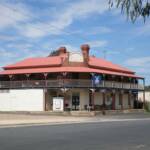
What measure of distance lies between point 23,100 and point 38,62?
924 centimetres

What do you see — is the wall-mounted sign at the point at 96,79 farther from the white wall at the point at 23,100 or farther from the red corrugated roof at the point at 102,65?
the white wall at the point at 23,100

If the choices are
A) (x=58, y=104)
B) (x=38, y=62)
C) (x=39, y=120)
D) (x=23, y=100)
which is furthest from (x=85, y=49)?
(x=39, y=120)

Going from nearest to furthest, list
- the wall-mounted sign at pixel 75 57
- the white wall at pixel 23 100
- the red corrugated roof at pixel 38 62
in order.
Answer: the white wall at pixel 23 100
the wall-mounted sign at pixel 75 57
the red corrugated roof at pixel 38 62

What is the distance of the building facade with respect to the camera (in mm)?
64812

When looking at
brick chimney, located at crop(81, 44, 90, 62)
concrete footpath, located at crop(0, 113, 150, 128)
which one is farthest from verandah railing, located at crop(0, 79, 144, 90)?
concrete footpath, located at crop(0, 113, 150, 128)

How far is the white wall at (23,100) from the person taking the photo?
214 feet

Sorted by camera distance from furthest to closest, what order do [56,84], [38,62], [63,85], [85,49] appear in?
[38,62]
[85,49]
[56,84]
[63,85]

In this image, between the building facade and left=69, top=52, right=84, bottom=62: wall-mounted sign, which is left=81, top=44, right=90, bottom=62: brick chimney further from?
left=69, top=52, right=84, bottom=62: wall-mounted sign

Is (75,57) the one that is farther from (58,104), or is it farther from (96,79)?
(58,104)

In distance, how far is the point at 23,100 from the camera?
216 ft

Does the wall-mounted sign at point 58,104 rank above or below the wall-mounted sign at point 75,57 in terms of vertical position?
below

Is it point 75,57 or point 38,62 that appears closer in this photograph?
point 75,57

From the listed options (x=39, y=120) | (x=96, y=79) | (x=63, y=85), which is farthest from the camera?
(x=96, y=79)

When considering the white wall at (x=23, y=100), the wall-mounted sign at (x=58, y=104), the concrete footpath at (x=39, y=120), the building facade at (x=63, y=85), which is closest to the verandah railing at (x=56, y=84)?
the building facade at (x=63, y=85)
